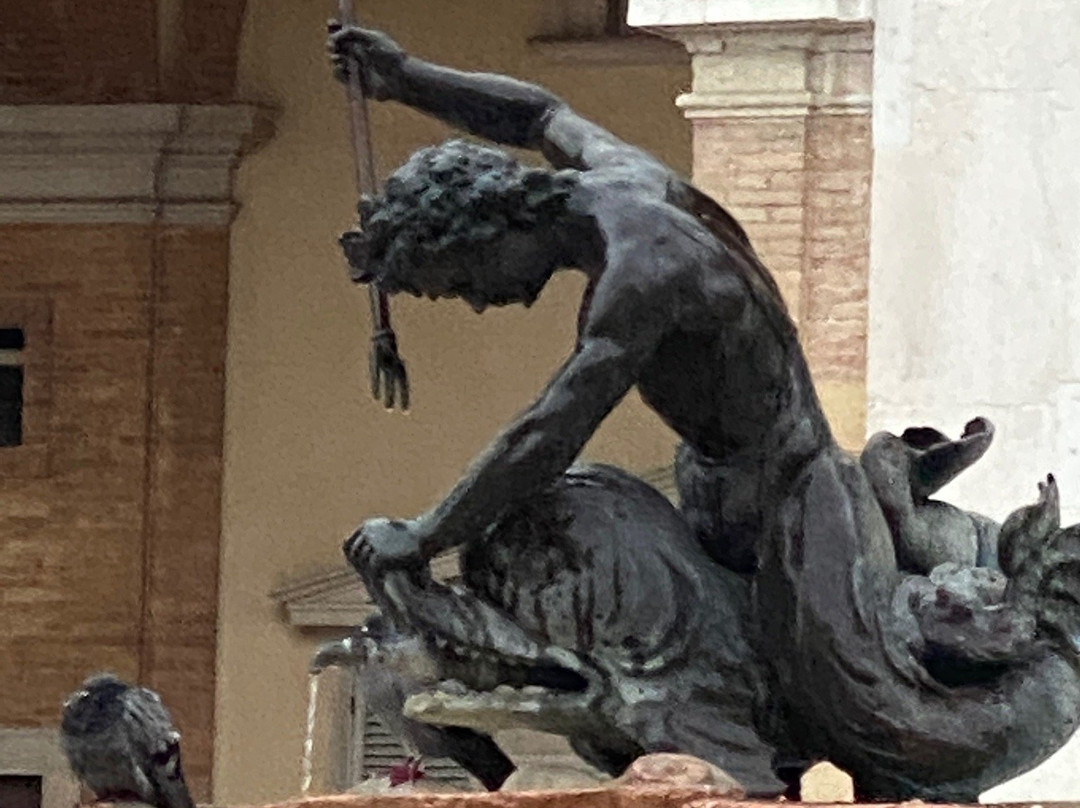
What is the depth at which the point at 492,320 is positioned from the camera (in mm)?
15133

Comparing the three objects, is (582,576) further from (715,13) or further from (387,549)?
(715,13)

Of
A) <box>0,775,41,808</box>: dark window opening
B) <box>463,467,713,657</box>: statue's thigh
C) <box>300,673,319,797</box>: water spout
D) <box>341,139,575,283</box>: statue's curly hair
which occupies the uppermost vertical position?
<box>341,139,575,283</box>: statue's curly hair

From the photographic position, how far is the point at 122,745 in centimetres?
531

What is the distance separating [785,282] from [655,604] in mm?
4759

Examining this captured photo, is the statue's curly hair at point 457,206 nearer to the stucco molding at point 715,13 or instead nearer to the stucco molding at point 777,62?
the stucco molding at point 715,13

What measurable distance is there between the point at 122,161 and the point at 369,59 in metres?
10.1

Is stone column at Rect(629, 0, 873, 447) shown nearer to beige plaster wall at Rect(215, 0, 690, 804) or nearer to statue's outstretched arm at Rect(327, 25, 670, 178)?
statue's outstretched arm at Rect(327, 25, 670, 178)

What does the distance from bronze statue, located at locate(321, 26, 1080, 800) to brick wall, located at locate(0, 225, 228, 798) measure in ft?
33.2

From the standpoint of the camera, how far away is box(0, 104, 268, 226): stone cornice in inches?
612

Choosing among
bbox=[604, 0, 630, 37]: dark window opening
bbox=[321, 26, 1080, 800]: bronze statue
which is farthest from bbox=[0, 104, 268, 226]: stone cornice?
bbox=[321, 26, 1080, 800]: bronze statue

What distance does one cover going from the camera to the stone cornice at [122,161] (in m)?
15.5

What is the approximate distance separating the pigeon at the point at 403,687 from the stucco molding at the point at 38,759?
10.1 metres

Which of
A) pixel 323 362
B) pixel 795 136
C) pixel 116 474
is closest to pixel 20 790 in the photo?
pixel 116 474

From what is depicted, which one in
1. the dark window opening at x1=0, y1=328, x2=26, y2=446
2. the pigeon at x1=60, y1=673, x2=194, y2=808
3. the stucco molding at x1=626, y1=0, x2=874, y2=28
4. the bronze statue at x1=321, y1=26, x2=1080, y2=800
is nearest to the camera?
the bronze statue at x1=321, y1=26, x2=1080, y2=800
